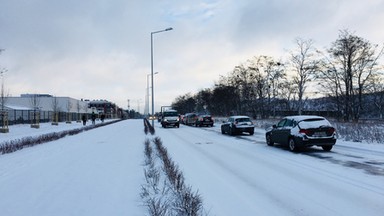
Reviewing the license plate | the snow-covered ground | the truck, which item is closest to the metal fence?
the truck

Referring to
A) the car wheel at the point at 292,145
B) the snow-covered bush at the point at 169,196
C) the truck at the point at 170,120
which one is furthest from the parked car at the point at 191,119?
the snow-covered bush at the point at 169,196

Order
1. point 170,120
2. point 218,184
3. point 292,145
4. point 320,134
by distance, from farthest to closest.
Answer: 1. point 170,120
2. point 292,145
3. point 320,134
4. point 218,184

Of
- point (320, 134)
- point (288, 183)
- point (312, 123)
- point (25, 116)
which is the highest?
point (25, 116)

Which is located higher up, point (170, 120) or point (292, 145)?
point (170, 120)

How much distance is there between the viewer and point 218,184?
336 inches

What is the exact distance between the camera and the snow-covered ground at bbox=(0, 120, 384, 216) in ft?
20.9

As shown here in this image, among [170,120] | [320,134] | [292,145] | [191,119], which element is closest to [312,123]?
[320,134]

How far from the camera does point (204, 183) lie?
28.4 ft

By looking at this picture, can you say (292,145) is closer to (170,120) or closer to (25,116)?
(170,120)

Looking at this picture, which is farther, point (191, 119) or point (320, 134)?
point (191, 119)

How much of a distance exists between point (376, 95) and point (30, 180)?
4727 cm

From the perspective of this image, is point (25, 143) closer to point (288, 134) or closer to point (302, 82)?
point (288, 134)

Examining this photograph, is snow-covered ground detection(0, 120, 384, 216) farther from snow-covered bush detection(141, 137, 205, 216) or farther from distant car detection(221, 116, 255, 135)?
distant car detection(221, 116, 255, 135)

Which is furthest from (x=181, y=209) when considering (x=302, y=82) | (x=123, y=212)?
(x=302, y=82)
